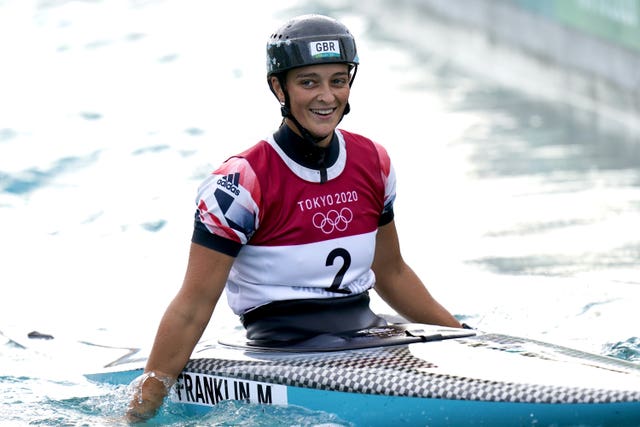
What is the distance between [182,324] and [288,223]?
1.54 ft

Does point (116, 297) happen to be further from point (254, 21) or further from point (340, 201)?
point (254, 21)

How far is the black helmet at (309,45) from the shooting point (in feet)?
14.5

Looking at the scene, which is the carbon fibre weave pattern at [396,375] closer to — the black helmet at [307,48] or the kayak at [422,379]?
the kayak at [422,379]

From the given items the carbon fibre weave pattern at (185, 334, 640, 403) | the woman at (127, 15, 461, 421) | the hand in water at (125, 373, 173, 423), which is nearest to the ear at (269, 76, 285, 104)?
the woman at (127, 15, 461, 421)

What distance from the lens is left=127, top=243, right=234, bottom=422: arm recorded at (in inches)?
172

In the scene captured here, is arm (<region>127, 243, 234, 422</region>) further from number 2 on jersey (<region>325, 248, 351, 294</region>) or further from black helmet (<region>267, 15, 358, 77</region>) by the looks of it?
black helmet (<region>267, 15, 358, 77</region>)

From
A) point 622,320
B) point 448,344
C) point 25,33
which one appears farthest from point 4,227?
point 25,33

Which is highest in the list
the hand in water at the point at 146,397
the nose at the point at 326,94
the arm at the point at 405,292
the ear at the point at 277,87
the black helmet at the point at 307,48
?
the black helmet at the point at 307,48

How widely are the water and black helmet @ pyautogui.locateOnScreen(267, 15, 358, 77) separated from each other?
113 centimetres

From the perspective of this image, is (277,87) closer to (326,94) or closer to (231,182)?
(326,94)

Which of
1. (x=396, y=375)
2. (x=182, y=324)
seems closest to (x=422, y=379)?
(x=396, y=375)

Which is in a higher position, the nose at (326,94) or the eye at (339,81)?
the eye at (339,81)

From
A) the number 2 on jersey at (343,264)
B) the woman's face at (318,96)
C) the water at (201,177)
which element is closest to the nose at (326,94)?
the woman's face at (318,96)

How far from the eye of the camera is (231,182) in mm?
4371
